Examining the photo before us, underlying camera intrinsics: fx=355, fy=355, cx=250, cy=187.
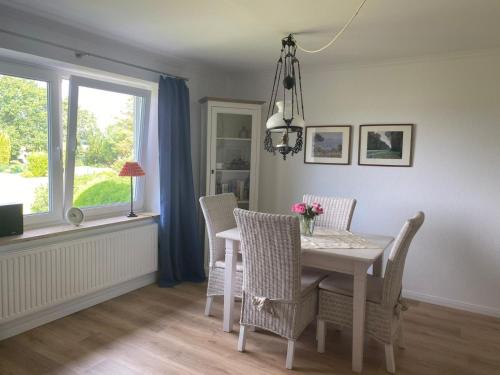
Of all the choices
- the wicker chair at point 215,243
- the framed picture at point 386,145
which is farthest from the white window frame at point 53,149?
the framed picture at point 386,145

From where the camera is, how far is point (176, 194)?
142 inches

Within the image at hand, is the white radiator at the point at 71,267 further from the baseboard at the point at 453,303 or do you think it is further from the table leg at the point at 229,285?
the baseboard at the point at 453,303

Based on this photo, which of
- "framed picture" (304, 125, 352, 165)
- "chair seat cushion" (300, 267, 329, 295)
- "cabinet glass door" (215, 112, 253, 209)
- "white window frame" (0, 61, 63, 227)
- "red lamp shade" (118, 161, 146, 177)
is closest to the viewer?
"chair seat cushion" (300, 267, 329, 295)

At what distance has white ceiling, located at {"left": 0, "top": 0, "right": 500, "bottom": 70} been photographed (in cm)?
230

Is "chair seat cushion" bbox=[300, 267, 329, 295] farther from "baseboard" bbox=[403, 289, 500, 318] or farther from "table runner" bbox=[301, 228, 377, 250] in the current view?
"baseboard" bbox=[403, 289, 500, 318]

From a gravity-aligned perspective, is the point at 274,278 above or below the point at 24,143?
below

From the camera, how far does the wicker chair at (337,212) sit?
3209 millimetres

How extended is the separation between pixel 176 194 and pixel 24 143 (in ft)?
4.53

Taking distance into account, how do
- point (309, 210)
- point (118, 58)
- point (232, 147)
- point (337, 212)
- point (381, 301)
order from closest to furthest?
point (381, 301)
point (309, 210)
point (118, 58)
point (337, 212)
point (232, 147)

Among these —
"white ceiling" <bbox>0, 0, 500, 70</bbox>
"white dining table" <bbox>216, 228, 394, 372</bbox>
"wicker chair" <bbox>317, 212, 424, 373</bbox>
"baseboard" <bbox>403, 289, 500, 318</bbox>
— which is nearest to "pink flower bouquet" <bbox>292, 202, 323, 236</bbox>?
"white dining table" <bbox>216, 228, 394, 372</bbox>

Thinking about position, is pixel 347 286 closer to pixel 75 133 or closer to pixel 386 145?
pixel 386 145

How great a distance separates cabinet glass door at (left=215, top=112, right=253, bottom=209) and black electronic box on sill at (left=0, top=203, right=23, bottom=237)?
1.88 m

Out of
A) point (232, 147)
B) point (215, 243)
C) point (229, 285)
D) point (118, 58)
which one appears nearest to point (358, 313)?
point (229, 285)

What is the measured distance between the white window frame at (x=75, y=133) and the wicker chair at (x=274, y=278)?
169cm
